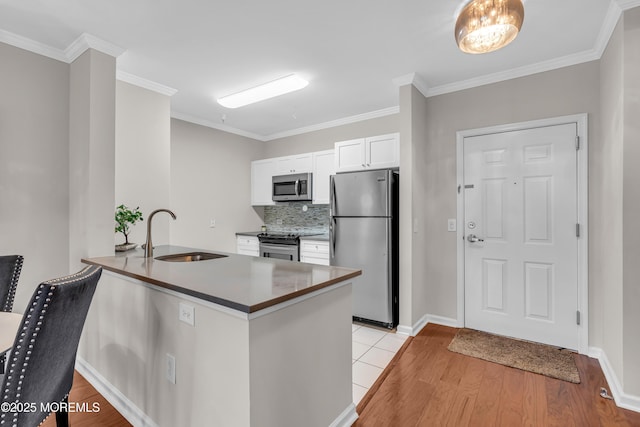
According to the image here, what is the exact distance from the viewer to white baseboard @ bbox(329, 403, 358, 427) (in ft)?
5.55

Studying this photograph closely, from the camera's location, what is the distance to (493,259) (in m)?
3.01

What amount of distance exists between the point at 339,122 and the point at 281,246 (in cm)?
194

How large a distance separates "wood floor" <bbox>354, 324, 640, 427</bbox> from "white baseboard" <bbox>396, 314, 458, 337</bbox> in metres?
0.44

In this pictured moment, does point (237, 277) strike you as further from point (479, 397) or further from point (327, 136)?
point (327, 136)

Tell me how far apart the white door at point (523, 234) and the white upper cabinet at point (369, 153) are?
2.41 ft

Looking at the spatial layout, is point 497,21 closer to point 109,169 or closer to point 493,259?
point 493,259

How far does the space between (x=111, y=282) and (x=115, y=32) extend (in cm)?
179

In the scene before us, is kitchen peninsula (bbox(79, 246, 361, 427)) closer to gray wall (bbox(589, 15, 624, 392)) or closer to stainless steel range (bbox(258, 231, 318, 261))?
gray wall (bbox(589, 15, 624, 392))

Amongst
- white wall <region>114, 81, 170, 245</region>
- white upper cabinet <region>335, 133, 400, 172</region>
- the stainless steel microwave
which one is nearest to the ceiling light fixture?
white wall <region>114, 81, 170, 245</region>

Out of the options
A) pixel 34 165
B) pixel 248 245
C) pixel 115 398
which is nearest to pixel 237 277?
pixel 115 398

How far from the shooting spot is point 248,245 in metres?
4.66

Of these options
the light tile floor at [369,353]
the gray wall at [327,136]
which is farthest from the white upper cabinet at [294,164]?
the light tile floor at [369,353]

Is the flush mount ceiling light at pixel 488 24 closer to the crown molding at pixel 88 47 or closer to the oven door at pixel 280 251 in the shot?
the crown molding at pixel 88 47

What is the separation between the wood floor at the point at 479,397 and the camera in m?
1.81
